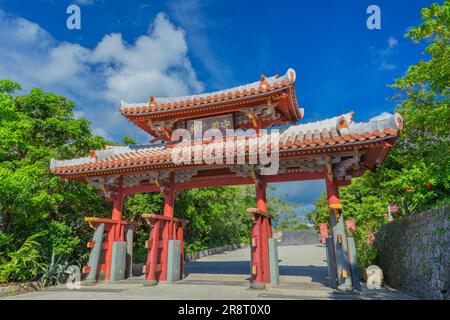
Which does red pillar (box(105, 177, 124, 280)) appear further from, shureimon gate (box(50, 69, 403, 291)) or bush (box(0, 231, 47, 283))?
bush (box(0, 231, 47, 283))

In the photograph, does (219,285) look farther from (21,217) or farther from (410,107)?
(410,107)

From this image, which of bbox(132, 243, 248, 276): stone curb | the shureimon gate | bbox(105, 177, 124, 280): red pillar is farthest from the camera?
bbox(132, 243, 248, 276): stone curb

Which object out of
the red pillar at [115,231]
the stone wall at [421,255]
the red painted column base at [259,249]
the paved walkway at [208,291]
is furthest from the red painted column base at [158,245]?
the stone wall at [421,255]

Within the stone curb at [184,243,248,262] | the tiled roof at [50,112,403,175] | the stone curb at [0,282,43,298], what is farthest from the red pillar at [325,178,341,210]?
the stone curb at [184,243,248,262]

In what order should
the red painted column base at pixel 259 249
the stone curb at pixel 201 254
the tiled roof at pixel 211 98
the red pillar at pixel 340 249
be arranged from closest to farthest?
the red pillar at pixel 340 249 < the red painted column base at pixel 259 249 < the tiled roof at pixel 211 98 < the stone curb at pixel 201 254

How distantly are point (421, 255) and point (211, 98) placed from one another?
311 inches

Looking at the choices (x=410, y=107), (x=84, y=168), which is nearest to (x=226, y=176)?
(x=84, y=168)

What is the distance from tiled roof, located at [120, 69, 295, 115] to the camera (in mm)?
9219

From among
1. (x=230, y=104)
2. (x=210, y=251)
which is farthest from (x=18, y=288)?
(x=210, y=251)

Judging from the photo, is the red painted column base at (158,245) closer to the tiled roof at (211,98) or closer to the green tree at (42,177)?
the green tree at (42,177)

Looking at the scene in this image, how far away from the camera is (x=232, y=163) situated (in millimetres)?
8523

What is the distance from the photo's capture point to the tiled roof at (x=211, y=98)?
9219 millimetres
